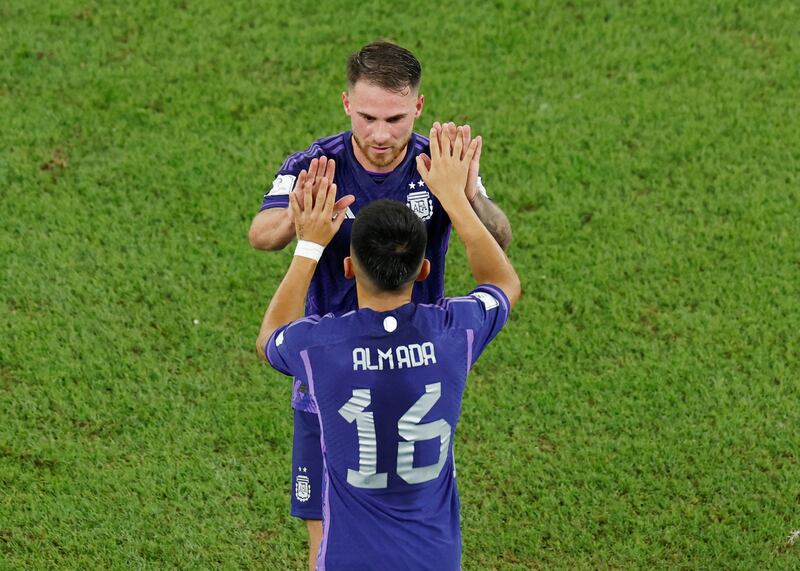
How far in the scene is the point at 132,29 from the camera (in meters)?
11.3

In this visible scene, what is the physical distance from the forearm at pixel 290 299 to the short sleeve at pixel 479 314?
0.63 metres

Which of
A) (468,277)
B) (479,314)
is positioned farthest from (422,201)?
(468,277)

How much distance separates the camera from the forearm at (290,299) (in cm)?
482

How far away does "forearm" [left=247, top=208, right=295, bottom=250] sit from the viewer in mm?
5145

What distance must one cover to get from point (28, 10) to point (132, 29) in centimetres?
119

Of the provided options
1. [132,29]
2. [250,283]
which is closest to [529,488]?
[250,283]

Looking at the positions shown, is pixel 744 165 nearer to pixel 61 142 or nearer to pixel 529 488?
pixel 529 488

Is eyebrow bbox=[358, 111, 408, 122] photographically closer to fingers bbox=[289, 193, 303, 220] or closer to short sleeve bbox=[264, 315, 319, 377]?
fingers bbox=[289, 193, 303, 220]

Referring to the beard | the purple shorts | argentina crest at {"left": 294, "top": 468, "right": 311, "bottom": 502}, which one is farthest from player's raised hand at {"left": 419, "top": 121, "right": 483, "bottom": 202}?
argentina crest at {"left": 294, "top": 468, "right": 311, "bottom": 502}

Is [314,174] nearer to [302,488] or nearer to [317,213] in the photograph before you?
[317,213]

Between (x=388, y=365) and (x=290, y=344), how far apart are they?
17.5 inches

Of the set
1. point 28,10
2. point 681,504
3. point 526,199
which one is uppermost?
point 28,10

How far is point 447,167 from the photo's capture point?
497 cm

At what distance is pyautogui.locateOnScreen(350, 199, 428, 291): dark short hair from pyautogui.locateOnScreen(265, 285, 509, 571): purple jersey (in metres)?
0.17
